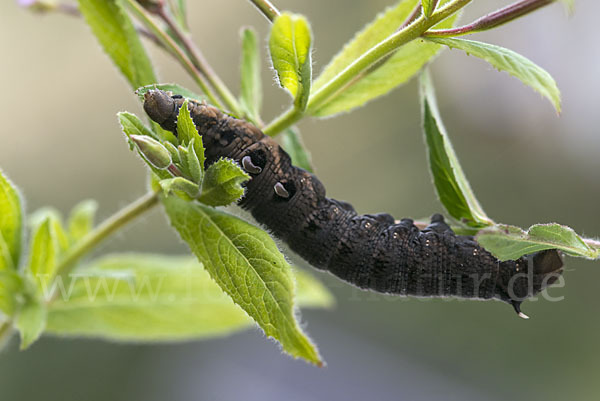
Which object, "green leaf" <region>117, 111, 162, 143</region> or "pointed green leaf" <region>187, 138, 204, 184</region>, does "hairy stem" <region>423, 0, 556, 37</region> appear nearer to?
"pointed green leaf" <region>187, 138, 204, 184</region>

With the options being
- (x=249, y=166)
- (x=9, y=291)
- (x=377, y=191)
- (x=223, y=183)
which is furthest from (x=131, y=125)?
(x=377, y=191)

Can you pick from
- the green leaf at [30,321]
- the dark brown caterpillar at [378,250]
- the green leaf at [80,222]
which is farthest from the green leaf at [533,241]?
the green leaf at [80,222]

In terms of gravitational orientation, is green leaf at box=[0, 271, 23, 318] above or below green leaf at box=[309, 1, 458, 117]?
above

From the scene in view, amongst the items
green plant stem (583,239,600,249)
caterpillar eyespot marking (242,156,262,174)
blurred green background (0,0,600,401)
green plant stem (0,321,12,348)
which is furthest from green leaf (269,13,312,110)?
blurred green background (0,0,600,401)

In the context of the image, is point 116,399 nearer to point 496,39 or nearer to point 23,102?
point 23,102

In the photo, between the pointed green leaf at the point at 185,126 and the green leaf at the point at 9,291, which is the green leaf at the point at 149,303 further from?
the pointed green leaf at the point at 185,126

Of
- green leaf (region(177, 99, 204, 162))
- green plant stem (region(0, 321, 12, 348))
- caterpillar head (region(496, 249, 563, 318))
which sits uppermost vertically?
green leaf (region(177, 99, 204, 162))
